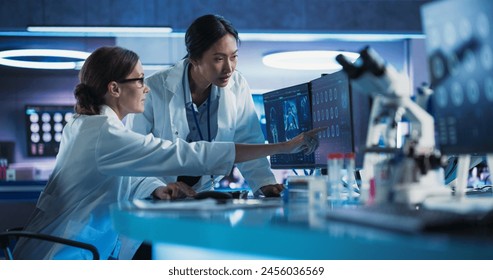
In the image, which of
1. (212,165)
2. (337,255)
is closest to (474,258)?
(337,255)

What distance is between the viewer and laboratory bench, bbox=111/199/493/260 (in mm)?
918

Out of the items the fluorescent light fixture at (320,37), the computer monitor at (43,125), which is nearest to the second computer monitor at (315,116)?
the fluorescent light fixture at (320,37)

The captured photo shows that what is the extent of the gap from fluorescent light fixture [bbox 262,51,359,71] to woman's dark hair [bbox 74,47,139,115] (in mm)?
3192

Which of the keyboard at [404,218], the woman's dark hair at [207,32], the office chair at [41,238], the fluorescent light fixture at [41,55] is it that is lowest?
the office chair at [41,238]

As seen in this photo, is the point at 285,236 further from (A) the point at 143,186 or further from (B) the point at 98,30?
(B) the point at 98,30

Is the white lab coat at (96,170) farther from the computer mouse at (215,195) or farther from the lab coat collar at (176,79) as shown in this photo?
the lab coat collar at (176,79)

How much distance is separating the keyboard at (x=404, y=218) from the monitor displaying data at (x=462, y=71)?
182mm

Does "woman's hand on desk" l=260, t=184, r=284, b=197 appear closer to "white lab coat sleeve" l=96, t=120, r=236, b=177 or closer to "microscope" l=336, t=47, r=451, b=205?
"white lab coat sleeve" l=96, t=120, r=236, b=177

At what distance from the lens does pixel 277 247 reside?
108 centimetres

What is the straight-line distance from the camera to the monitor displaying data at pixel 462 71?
122 centimetres

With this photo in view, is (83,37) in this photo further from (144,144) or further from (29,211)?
(144,144)

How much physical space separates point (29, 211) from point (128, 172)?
342cm

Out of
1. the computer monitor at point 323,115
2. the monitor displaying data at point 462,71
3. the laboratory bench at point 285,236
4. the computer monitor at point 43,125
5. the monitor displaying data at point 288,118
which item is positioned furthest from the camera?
the computer monitor at point 43,125

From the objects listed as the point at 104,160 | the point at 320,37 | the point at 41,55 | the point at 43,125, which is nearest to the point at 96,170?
the point at 104,160
